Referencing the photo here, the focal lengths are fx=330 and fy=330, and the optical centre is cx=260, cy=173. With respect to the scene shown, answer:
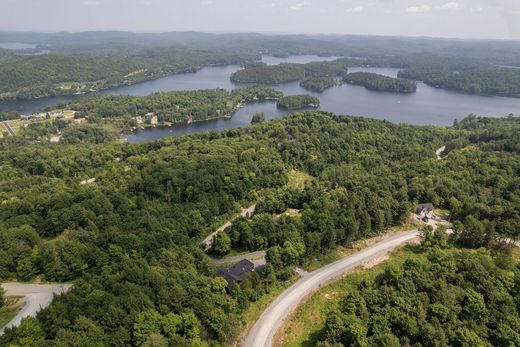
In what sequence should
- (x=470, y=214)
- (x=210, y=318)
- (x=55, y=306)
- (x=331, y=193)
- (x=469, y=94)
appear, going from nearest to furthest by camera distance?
(x=55, y=306) < (x=210, y=318) < (x=470, y=214) < (x=331, y=193) < (x=469, y=94)

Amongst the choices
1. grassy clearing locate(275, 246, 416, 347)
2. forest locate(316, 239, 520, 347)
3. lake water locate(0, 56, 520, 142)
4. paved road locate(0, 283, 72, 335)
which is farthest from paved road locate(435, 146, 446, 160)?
paved road locate(0, 283, 72, 335)

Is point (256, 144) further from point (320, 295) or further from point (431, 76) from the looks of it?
point (431, 76)

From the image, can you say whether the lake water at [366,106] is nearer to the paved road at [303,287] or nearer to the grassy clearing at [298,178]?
the grassy clearing at [298,178]

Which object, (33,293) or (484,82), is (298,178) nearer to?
(33,293)

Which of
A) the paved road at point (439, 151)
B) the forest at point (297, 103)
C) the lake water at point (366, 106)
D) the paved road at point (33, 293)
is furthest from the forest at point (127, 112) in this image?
the paved road at point (439, 151)

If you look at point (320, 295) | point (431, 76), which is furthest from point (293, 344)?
point (431, 76)

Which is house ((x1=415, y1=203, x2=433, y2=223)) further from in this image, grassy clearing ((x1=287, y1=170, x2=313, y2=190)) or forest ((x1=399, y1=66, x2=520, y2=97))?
forest ((x1=399, y1=66, x2=520, y2=97))
